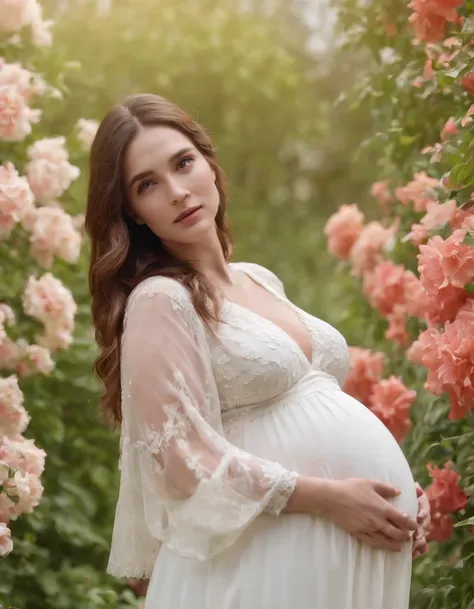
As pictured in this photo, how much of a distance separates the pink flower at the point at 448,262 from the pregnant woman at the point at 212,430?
317mm

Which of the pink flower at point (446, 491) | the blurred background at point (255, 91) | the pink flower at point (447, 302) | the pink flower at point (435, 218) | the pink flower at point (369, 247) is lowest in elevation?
the pink flower at point (446, 491)

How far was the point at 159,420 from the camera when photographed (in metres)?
2.17

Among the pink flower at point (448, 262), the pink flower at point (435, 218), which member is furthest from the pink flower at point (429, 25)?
the pink flower at point (448, 262)

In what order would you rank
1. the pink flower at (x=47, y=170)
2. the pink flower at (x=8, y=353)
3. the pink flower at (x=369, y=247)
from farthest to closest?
the pink flower at (x=369, y=247)
the pink flower at (x=47, y=170)
the pink flower at (x=8, y=353)

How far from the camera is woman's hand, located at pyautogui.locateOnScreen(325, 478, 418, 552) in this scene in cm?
214

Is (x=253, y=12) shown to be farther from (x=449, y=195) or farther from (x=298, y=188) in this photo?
(x=449, y=195)

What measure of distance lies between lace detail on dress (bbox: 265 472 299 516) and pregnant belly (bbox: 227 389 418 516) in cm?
10

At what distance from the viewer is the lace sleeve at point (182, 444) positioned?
84.3 inches

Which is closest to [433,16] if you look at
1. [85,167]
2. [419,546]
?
[419,546]

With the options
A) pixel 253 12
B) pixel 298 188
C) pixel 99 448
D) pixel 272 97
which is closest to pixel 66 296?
pixel 99 448

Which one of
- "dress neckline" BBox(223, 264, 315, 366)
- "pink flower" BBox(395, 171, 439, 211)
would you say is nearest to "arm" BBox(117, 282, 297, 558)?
"dress neckline" BBox(223, 264, 315, 366)

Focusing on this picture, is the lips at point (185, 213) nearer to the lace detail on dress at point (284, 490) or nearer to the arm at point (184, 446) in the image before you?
the arm at point (184, 446)

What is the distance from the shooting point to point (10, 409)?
2936 mm

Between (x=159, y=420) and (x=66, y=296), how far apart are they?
3.98 feet
